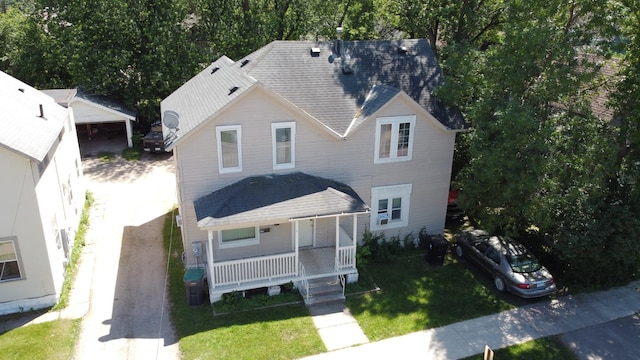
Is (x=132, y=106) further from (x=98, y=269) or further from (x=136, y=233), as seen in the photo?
(x=98, y=269)

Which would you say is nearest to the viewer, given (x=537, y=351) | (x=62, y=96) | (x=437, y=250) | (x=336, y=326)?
(x=537, y=351)

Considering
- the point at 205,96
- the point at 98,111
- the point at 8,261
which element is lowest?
the point at 8,261

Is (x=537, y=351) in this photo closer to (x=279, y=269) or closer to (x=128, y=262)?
(x=279, y=269)

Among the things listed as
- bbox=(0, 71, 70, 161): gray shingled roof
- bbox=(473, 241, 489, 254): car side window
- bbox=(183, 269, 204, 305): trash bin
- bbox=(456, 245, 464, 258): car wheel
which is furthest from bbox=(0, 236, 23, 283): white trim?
bbox=(473, 241, 489, 254): car side window

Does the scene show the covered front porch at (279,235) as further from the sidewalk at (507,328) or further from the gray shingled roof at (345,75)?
the sidewalk at (507,328)

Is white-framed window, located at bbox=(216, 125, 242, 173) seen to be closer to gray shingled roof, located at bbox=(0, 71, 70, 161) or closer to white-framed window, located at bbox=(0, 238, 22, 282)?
gray shingled roof, located at bbox=(0, 71, 70, 161)

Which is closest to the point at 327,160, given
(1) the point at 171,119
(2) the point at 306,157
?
(2) the point at 306,157
